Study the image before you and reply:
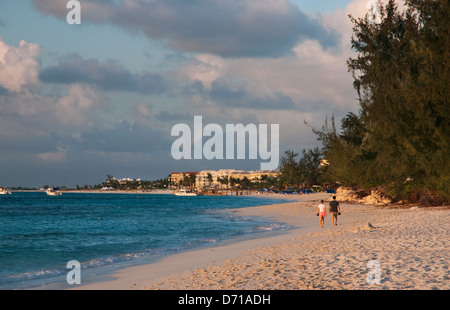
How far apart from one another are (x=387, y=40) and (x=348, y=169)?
53.8 feet

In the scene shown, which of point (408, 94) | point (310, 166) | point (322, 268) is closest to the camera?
point (322, 268)

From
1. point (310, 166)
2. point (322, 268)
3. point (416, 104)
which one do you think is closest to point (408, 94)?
point (416, 104)

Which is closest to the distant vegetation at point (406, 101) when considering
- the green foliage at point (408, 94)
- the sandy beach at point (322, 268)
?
the green foliage at point (408, 94)

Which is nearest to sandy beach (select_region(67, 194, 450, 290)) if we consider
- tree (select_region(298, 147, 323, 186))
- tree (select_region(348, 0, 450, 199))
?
tree (select_region(348, 0, 450, 199))

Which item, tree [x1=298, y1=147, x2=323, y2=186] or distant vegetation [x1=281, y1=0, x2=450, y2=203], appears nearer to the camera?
distant vegetation [x1=281, y1=0, x2=450, y2=203]

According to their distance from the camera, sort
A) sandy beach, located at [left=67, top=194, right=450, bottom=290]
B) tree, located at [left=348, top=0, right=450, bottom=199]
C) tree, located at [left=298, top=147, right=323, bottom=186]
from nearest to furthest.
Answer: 1. sandy beach, located at [left=67, top=194, right=450, bottom=290]
2. tree, located at [left=348, top=0, right=450, bottom=199]
3. tree, located at [left=298, top=147, right=323, bottom=186]

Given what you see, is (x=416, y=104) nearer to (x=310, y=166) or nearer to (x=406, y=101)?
(x=406, y=101)

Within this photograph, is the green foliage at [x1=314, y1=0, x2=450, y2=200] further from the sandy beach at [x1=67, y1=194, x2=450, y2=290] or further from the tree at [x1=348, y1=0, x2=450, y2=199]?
the sandy beach at [x1=67, y1=194, x2=450, y2=290]

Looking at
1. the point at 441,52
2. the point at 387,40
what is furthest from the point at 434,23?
the point at 387,40

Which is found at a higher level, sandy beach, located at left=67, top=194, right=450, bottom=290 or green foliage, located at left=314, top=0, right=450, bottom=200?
green foliage, located at left=314, top=0, right=450, bottom=200

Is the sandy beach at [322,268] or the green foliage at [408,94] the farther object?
the green foliage at [408,94]

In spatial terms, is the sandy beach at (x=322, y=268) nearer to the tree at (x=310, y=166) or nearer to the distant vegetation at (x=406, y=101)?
the distant vegetation at (x=406, y=101)

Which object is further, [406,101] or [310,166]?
[310,166]

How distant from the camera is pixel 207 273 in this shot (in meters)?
12.6
